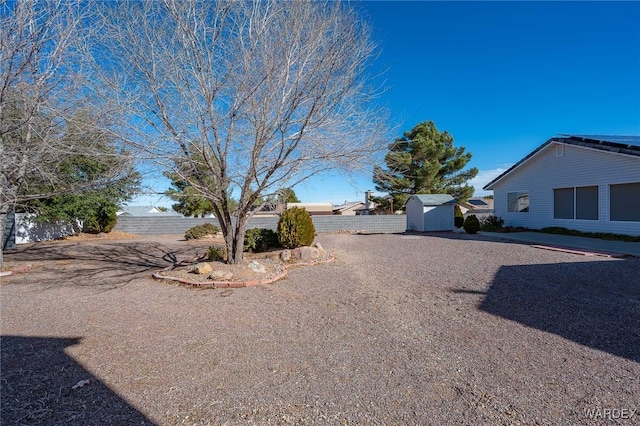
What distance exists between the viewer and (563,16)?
805 centimetres

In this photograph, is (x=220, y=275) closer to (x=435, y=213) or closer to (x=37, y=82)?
(x=37, y=82)

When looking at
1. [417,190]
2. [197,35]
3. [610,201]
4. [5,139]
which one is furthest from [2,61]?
[417,190]

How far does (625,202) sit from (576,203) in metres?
1.82

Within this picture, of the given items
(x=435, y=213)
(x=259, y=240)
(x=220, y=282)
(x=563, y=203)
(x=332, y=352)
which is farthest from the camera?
(x=435, y=213)

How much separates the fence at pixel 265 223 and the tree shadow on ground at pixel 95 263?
563cm

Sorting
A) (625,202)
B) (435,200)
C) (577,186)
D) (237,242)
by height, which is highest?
(577,186)

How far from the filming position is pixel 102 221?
57.4 feet

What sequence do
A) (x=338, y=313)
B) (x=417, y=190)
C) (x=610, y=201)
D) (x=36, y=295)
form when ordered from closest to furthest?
1. (x=338, y=313)
2. (x=36, y=295)
3. (x=610, y=201)
4. (x=417, y=190)

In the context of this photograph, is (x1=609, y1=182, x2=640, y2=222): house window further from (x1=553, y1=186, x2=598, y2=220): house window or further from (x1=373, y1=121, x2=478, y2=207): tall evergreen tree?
(x1=373, y1=121, x2=478, y2=207): tall evergreen tree

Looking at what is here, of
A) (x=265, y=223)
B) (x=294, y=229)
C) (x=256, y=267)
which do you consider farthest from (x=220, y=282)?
(x=265, y=223)

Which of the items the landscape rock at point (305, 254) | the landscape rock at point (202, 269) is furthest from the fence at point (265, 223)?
the landscape rock at point (202, 269)

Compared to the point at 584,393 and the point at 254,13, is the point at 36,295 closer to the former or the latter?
the point at 254,13

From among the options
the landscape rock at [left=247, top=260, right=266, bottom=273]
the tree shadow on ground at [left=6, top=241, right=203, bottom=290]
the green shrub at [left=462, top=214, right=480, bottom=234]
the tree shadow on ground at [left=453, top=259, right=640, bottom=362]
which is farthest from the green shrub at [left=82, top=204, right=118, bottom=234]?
the tree shadow on ground at [left=453, top=259, right=640, bottom=362]

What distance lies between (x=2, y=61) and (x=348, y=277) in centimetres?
768
